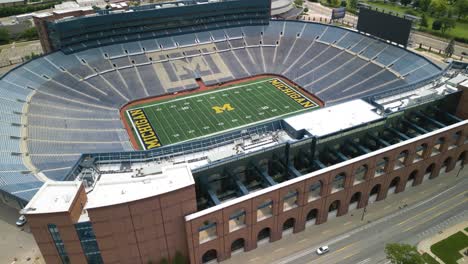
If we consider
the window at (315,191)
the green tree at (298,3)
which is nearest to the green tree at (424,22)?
the green tree at (298,3)

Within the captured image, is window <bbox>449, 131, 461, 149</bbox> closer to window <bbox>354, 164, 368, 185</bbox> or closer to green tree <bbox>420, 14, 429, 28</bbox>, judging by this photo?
window <bbox>354, 164, 368, 185</bbox>

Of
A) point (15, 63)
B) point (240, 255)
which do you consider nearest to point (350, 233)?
point (240, 255)

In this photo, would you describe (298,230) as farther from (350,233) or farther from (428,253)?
(428,253)

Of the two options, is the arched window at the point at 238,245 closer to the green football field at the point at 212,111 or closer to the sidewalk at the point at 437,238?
the sidewalk at the point at 437,238

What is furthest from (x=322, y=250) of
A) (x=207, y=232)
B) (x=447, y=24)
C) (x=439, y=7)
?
(x=439, y=7)

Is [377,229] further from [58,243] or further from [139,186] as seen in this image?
[58,243]

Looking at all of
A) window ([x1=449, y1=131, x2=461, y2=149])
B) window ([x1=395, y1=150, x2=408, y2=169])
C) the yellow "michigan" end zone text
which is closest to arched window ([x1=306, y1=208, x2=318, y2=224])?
window ([x1=395, y1=150, x2=408, y2=169])
